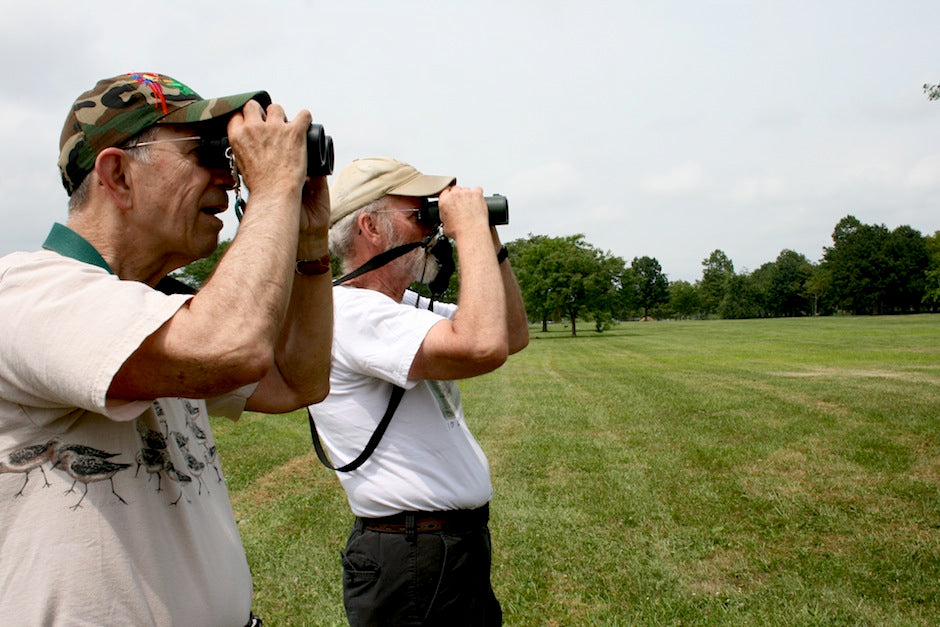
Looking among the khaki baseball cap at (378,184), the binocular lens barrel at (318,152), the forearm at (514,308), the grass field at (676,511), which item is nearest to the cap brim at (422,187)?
the khaki baseball cap at (378,184)

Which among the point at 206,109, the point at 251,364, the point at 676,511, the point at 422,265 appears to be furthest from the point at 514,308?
the point at 676,511

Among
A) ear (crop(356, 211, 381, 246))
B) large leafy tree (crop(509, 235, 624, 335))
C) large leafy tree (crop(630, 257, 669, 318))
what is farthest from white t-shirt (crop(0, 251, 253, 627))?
large leafy tree (crop(630, 257, 669, 318))

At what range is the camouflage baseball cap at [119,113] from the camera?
4.53ft

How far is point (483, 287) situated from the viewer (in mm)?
2242

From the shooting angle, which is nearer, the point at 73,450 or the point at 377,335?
the point at 73,450

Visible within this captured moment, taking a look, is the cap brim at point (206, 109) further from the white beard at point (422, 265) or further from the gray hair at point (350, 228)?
the white beard at point (422, 265)

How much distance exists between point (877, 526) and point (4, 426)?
6686 millimetres

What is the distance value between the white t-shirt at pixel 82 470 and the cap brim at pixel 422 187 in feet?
4.38

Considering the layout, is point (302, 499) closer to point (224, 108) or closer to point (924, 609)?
point (924, 609)

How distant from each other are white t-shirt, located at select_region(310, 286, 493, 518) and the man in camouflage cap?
71 cm

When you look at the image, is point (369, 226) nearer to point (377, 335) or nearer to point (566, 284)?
point (377, 335)

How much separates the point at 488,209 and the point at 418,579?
1.27 metres

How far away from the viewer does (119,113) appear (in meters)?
1.39

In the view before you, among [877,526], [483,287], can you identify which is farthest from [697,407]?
[483,287]
